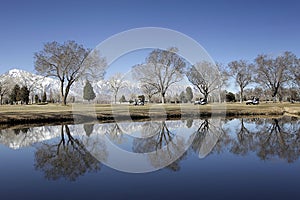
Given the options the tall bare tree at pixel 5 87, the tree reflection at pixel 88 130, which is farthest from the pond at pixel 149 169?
the tall bare tree at pixel 5 87

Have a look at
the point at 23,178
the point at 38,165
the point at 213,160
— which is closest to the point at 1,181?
the point at 23,178

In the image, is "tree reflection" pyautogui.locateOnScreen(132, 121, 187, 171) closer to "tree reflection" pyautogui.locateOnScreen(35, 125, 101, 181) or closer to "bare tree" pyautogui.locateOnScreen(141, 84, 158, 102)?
"tree reflection" pyautogui.locateOnScreen(35, 125, 101, 181)

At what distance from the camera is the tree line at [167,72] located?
38688 millimetres

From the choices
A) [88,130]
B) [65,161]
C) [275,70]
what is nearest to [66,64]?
[88,130]

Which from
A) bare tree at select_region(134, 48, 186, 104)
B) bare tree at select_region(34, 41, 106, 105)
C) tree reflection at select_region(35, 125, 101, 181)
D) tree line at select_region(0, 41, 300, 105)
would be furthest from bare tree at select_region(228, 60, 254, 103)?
tree reflection at select_region(35, 125, 101, 181)

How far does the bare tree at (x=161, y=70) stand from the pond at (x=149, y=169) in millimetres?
23890

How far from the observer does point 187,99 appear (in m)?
55.0

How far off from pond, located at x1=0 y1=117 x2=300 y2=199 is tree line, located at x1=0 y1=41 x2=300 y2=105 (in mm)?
22798

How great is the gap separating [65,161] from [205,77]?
42.8 meters

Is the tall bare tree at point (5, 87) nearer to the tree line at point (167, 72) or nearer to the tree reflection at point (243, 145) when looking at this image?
the tree line at point (167, 72)

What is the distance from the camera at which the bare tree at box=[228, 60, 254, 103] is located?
201 feet

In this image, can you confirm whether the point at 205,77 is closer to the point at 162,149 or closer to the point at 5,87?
the point at 162,149

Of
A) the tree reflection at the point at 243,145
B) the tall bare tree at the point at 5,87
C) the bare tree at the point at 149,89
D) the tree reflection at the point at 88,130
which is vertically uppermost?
the tall bare tree at the point at 5,87

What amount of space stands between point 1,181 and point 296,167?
8.84 metres
